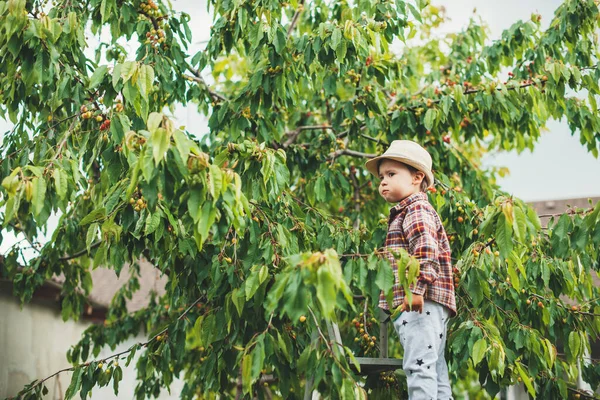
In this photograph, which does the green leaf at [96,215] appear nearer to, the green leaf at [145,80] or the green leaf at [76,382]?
the green leaf at [145,80]

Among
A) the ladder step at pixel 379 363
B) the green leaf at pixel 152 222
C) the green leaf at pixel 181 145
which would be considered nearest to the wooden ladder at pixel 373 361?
the ladder step at pixel 379 363

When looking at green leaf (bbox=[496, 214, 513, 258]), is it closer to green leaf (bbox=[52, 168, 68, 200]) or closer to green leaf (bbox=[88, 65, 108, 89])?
green leaf (bbox=[52, 168, 68, 200])

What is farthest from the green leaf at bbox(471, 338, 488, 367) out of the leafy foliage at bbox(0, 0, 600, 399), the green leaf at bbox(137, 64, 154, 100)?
the green leaf at bbox(137, 64, 154, 100)

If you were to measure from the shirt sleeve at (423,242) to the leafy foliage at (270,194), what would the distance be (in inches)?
8.4

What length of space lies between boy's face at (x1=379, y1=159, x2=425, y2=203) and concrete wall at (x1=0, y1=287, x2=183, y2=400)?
4.01 m

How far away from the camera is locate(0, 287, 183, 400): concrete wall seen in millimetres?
6195

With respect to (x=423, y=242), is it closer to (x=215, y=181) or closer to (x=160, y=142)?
(x=215, y=181)

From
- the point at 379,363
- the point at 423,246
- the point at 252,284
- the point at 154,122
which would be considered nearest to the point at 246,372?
the point at 252,284

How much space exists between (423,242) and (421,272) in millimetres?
135

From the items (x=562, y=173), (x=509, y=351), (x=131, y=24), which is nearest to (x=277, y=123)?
(x=131, y=24)

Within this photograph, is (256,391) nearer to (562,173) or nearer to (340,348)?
(340,348)

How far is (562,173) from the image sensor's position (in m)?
10.2

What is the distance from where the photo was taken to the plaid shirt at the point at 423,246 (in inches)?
117

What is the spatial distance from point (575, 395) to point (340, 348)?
1.95m
